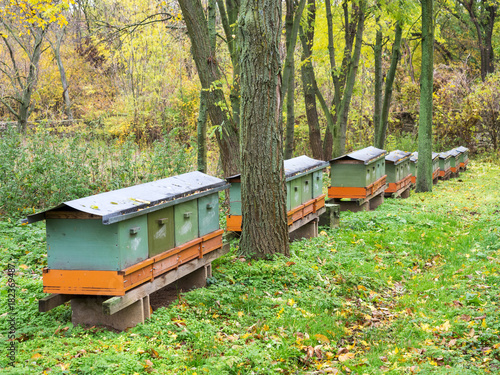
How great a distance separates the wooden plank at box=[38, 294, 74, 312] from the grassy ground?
26 cm

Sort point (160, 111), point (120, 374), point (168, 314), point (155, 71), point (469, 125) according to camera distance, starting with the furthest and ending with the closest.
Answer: point (469, 125), point (155, 71), point (160, 111), point (168, 314), point (120, 374)

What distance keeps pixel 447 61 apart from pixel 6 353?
37948 mm

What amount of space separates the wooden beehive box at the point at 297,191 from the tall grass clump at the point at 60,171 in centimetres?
353

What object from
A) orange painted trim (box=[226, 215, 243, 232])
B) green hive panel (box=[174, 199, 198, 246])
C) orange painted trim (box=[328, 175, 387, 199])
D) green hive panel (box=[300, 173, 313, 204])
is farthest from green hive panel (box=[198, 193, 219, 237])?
orange painted trim (box=[328, 175, 387, 199])

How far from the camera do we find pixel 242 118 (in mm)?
7598

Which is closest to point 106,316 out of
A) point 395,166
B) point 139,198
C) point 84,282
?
point 84,282

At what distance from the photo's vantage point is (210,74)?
1080 centimetres

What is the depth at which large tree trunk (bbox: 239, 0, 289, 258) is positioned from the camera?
24.0 feet

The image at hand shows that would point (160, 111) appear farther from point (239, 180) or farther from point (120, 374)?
point (120, 374)

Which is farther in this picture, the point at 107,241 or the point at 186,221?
the point at 186,221

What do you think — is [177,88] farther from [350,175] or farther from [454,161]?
[454,161]

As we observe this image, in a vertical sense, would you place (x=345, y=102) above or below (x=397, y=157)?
above

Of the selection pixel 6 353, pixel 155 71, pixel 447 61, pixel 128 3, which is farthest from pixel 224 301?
pixel 447 61

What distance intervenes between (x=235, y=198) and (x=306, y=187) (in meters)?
2.17
